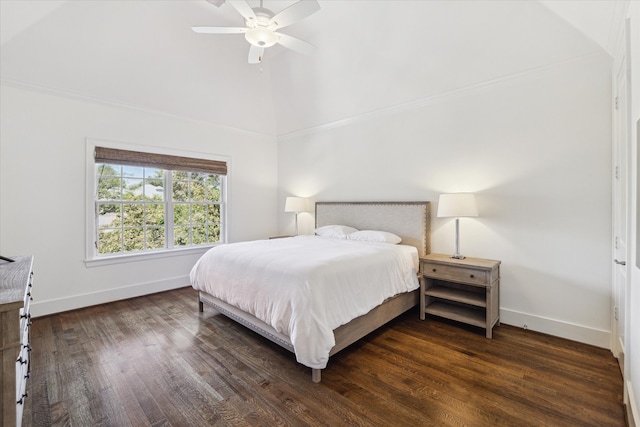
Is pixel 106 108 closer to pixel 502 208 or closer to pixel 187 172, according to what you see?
pixel 187 172

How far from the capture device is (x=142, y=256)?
4.05 meters

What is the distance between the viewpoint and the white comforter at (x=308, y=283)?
6.72 ft

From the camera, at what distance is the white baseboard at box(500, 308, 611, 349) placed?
254 cm

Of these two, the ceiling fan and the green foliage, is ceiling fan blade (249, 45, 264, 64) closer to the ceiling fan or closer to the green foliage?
the ceiling fan

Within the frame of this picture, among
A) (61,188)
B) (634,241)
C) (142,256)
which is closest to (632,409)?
(634,241)

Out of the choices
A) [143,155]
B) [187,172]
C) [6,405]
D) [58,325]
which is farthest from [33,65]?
[6,405]

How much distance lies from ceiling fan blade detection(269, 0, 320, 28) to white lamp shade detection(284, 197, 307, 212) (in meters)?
2.85

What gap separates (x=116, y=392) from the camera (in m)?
1.98

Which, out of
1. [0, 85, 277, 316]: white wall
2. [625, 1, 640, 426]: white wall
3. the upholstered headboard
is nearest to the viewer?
[625, 1, 640, 426]: white wall

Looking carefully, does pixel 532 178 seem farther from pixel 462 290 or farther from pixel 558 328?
pixel 558 328

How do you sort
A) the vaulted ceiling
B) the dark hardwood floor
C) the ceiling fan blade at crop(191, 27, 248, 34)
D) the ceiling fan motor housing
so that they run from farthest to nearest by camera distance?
the vaulted ceiling
the ceiling fan blade at crop(191, 27, 248, 34)
the ceiling fan motor housing
the dark hardwood floor

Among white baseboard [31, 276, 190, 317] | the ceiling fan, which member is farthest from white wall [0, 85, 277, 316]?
the ceiling fan

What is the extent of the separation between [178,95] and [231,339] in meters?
3.43

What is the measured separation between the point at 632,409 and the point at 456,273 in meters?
1.44
